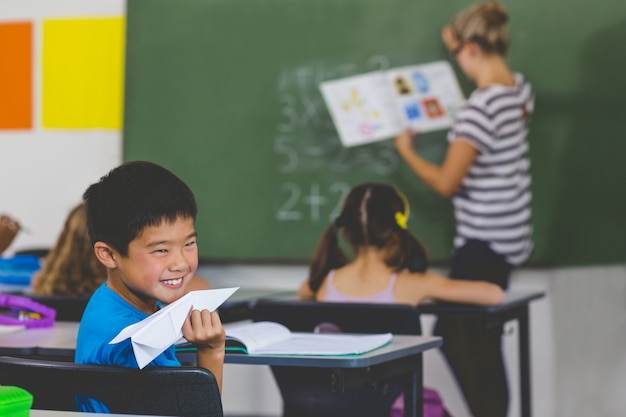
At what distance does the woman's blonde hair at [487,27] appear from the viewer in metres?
4.21

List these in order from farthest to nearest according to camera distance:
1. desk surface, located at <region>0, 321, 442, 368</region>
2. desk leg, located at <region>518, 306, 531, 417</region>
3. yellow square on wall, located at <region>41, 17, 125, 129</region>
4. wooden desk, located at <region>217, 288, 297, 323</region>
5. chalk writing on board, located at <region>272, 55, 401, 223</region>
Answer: yellow square on wall, located at <region>41, 17, 125, 129</region> < chalk writing on board, located at <region>272, 55, 401, 223</region> < desk leg, located at <region>518, 306, 531, 417</region> < wooden desk, located at <region>217, 288, 297, 323</region> < desk surface, located at <region>0, 321, 442, 368</region>

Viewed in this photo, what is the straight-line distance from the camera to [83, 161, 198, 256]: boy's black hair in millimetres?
1872

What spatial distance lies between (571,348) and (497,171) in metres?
0.90

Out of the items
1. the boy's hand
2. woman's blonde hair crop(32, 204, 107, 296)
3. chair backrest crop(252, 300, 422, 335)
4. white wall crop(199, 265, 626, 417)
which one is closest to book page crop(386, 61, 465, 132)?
white wall crop(199, 265, 626, 417)

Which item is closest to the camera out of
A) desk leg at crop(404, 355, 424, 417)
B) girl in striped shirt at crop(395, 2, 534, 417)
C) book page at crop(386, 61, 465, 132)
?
desk leg at crop(404, 355, 424, 417)

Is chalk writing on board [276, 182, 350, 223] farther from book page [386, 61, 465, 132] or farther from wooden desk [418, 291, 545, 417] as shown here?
wooden desk [418, 291, 545, 417]

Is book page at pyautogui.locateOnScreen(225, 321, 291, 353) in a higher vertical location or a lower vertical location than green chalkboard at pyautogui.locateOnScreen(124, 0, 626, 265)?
lower

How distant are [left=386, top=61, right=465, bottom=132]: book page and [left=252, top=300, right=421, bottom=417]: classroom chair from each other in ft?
5.83

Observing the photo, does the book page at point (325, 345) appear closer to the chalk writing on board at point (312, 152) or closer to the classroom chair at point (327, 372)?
the classroom chair at point (327, 372)

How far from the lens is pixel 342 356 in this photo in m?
2.16

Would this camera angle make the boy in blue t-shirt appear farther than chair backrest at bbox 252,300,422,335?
No

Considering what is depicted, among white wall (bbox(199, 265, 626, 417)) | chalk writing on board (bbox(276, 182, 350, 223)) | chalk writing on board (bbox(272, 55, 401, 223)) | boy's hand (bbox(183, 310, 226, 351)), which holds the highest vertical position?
chalk writing on board (bbox(272, 55, 401, 223))

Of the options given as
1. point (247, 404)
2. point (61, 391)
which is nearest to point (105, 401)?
point (61, 391)

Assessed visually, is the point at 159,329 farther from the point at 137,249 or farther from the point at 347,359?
the point at 347,359
